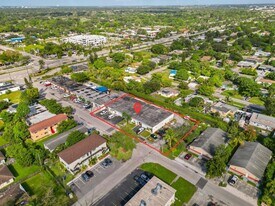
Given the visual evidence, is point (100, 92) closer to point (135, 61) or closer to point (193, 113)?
point (193, 113)

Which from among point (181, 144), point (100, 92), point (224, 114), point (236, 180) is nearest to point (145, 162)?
point (181, 144)

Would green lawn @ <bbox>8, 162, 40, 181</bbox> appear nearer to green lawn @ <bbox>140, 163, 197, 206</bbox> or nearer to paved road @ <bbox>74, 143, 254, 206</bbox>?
paved road @ <bbox>74, 143, 254, 206</bbox>

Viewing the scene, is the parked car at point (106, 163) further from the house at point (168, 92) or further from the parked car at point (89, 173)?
the house at point (168, 92)

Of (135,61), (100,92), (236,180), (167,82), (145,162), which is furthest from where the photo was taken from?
(135,61)

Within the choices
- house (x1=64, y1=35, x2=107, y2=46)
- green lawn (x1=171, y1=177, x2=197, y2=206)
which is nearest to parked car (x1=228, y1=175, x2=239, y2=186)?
green lawn (x1=171, y1=177, x2=197, y2=206)

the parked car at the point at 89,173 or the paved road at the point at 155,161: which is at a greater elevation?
the parked car at the point at 89,173

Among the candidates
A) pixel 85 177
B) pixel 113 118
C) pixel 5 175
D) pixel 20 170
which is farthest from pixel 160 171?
pixel 5 175

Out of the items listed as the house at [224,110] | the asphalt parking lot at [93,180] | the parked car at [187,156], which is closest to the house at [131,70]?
the house at [224,110]

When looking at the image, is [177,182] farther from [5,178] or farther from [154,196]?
[5,178]
